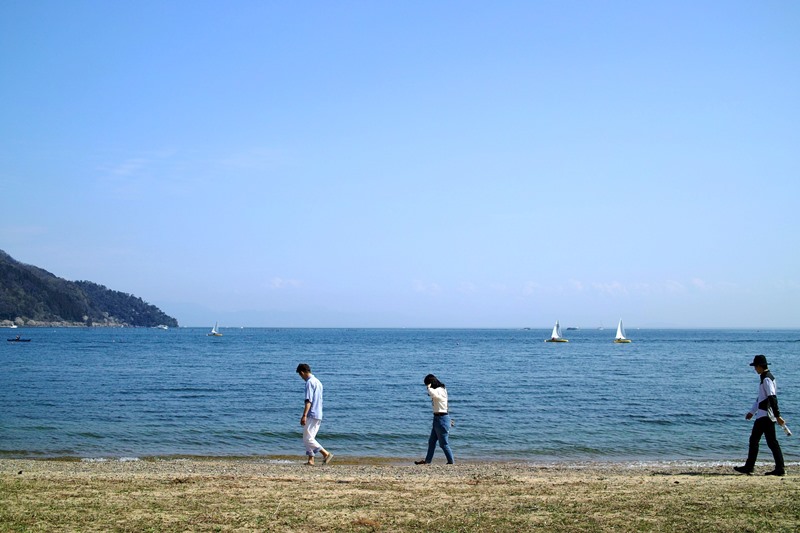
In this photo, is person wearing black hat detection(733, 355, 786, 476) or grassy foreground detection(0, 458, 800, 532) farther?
person wearing black hat detection(733, 355, 786, 476)

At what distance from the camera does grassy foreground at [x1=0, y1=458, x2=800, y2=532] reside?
8500mm

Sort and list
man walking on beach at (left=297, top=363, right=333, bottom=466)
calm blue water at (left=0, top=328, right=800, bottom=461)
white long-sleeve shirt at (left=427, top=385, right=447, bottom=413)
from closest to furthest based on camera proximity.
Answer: man walking on beach at (left=297, top=363, right=333, bottom=466) < white long-sleeve shirt at (left=427, top=385, right=447, bottom=413) < calm blue water at (left=0, top=328, right=800, bottom=461)

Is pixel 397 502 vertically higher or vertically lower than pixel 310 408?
lower

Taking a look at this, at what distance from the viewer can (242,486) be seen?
11195mm

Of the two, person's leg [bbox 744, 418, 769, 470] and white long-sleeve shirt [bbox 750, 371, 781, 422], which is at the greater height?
white long-sleeve shirt [bbox 750, 371, 781, 422]

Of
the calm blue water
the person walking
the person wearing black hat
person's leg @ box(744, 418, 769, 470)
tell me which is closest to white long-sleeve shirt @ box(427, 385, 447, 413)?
the person walking

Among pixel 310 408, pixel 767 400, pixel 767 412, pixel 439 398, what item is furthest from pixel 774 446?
pixel 310 408

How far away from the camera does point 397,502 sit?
32.6 feet

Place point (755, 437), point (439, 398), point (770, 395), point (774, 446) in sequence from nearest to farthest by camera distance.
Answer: point (770, 395) < point (774, 446) < point (755, 437) < point (439, 398)

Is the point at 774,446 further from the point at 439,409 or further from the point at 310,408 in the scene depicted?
the point at 310,408

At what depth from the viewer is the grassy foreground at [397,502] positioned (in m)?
8.50

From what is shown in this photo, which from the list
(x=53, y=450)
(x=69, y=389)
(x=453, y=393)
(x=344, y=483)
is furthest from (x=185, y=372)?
(x=344, y=483)

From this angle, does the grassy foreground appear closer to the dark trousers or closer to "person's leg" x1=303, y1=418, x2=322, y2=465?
the dark trousers

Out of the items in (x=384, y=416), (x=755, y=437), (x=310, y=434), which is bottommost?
(x=384, y=416)
